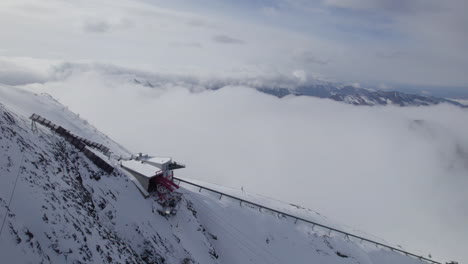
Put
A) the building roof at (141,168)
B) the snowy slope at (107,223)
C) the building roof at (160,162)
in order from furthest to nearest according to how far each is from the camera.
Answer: the building roof at (160,162) → the building roof at (141,168) → the snowy slope at (107,223)

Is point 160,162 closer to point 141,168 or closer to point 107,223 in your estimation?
point 141,168

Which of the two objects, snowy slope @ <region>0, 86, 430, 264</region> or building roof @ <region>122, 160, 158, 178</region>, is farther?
building roof @ <region>122, 160, 158, 178</region>

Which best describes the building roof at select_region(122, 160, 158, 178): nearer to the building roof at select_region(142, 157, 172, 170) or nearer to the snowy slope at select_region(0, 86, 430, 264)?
the building roof at select_region(142, 157, 172, 170)

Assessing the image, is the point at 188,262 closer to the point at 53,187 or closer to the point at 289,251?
the point at 53,187

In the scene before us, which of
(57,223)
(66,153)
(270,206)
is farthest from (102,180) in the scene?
(270,206)

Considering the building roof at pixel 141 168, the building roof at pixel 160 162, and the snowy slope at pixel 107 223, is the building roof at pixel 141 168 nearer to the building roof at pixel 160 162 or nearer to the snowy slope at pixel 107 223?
the building roof at pixel 160 162

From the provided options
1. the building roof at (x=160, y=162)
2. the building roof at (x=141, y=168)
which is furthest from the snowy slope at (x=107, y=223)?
the building roof at (x=160, y=162)

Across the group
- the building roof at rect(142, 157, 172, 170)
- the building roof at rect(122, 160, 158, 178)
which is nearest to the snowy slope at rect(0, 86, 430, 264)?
the building roof at rect(122, 160, 158, 178)

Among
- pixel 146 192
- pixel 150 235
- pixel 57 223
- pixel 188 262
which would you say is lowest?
pixel 188 262

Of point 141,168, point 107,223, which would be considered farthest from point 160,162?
point 107,223
